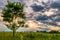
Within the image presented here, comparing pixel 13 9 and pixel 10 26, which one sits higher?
pixel 13 9

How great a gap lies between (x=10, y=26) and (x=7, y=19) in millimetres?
2441

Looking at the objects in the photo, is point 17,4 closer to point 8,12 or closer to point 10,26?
point 8,12

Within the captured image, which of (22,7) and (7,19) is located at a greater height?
(22,7)

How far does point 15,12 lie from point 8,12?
214 cm

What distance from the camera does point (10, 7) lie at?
180ft

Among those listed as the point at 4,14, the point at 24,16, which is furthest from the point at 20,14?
the point at 4,14

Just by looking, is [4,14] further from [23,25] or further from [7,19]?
[23,25]

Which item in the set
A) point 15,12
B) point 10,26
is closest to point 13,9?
point 15,12

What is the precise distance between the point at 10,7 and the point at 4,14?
105 inches

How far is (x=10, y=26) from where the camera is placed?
52.4 meters

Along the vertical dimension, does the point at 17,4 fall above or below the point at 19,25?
above

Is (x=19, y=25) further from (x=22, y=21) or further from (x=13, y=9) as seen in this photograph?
(x=13, y=9)

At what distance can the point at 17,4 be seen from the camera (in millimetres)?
54500

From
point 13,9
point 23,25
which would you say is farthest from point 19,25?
point 13,9
